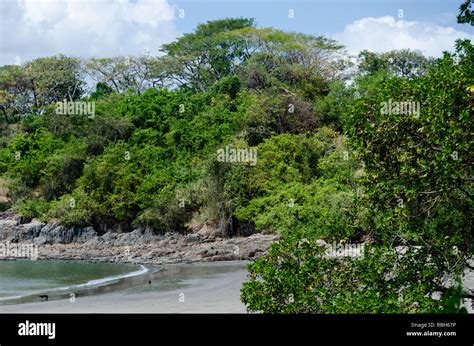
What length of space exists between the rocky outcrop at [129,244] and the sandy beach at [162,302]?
8.73 meters

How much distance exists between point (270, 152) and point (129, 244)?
33.0 ft

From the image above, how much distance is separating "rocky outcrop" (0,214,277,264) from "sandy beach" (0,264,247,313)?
8.73 m

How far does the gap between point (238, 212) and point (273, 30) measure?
21072 millimetres

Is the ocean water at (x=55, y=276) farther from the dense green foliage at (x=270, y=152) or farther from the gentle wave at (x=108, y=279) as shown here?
the dense green foliage at (x=270, y=152)

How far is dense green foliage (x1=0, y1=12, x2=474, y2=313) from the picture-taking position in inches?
347

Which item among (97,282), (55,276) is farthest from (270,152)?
(97,282)

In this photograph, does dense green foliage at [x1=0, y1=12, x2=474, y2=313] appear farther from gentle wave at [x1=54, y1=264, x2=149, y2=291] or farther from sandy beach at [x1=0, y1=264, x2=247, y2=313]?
gentle wave at [x1=54, y1=264, x2=149, y2=291]

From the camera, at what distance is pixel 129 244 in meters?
41.1

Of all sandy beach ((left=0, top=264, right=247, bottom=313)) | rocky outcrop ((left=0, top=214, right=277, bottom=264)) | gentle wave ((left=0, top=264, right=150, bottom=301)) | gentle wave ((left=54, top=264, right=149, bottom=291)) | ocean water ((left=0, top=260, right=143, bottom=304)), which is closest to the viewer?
sandy beach ((left=0, top=264, right=247, bottom=313))

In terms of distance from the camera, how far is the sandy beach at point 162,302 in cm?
1858

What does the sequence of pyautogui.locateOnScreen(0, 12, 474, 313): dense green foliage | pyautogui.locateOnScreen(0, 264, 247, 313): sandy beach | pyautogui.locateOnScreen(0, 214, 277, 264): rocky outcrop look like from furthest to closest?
1. pyautogui.locateOnScreen(0, 214, 277, 264): rocky outcrop
2. pyautogui.locateOnScreen(0, 264, 247, 313): sandy beach
3. pyautogui.locateOnScreen(0, 12, 474, 313): dense green foliage

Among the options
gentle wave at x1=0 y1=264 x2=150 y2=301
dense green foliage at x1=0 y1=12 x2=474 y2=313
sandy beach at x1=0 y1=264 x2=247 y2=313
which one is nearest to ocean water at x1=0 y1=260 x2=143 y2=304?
gentle wave at x1=0 y1=264 x2=150 y2=301

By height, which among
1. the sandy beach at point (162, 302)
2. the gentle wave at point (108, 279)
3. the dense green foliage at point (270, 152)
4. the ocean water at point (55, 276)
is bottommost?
the ocean water at point (55, 276)

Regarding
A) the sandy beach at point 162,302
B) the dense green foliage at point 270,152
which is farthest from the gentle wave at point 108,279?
the dense green foliage at point 270,152
